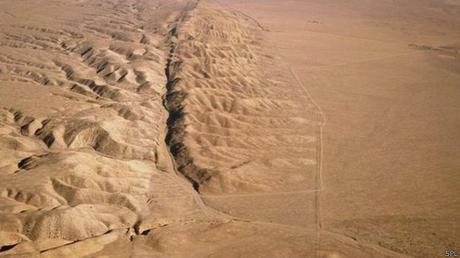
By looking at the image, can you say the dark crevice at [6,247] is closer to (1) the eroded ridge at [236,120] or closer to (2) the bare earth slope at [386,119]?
(1) the eroded ridge at [236,120]

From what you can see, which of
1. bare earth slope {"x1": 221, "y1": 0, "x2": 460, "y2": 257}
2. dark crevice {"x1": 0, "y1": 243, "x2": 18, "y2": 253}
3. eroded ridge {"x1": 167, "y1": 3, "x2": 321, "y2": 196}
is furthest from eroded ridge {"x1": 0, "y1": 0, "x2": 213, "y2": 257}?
bare earth slope {"x1": 221, "y1": 0, "x2": 460, "y2": 257}

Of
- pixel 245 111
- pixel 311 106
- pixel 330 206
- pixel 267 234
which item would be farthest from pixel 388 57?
pixel 267 234

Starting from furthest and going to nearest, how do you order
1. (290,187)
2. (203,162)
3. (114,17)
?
(114,17)
(203,162)
(290,187)

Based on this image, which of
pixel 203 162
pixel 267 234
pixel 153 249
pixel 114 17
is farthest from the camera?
pixel 114 17

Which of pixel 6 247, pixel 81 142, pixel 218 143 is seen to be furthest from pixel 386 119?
pixel 6 247

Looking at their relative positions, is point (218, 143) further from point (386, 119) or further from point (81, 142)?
point (386, 119)

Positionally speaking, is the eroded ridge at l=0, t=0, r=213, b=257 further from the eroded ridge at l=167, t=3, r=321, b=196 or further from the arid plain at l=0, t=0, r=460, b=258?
the eroded ridge at l=167, t=3, r=321, b=196

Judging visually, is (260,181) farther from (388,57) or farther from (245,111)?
(388,57)
